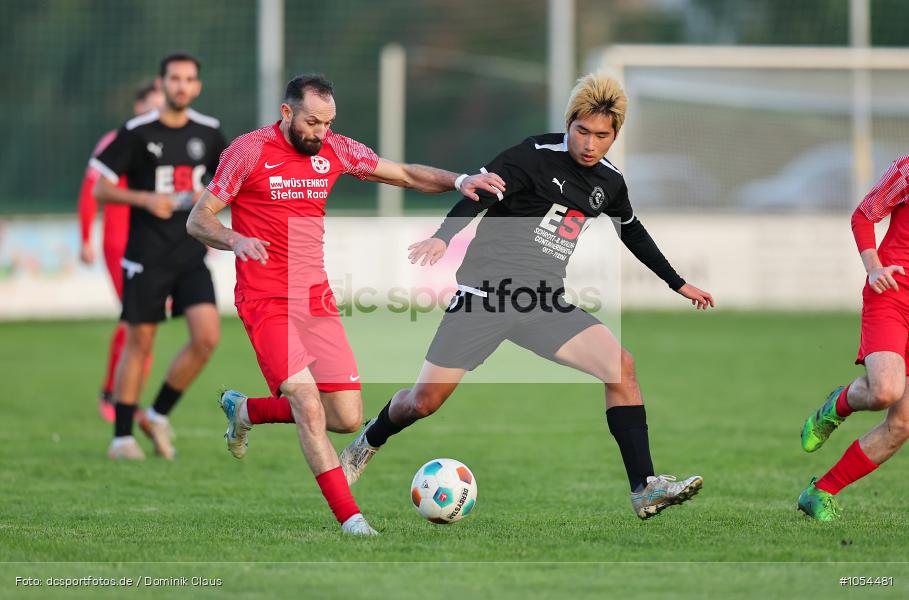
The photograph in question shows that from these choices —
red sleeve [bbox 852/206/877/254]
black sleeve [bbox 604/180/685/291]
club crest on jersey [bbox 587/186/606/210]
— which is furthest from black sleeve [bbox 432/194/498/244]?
red sleeve [bbox 852/206/877/254]

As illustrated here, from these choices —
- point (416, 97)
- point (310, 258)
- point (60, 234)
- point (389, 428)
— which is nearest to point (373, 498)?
point (389, 428)

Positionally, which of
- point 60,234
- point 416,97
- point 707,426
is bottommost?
point 707,426

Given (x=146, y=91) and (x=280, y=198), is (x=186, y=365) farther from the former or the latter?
(x=280, y=198)

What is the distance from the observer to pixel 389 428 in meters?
7.12

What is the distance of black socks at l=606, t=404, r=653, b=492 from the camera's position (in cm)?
652

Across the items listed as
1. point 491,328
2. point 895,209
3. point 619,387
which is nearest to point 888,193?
point 895,209

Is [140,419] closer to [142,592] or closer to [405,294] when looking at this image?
[142,592]

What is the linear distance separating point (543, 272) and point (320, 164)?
1290 millimetres

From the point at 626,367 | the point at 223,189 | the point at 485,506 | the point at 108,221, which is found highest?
the point at 223,189

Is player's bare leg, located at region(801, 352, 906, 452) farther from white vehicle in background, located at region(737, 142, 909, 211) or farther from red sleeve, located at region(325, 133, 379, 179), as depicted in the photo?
white vehicle in background, located at region(737, 142, 909, 211)

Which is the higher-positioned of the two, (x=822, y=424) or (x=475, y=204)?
(x=475, y=204)

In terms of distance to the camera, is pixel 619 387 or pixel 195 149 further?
pixel 195 149

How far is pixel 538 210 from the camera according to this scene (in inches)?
265

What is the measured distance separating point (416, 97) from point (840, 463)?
67.9ft
